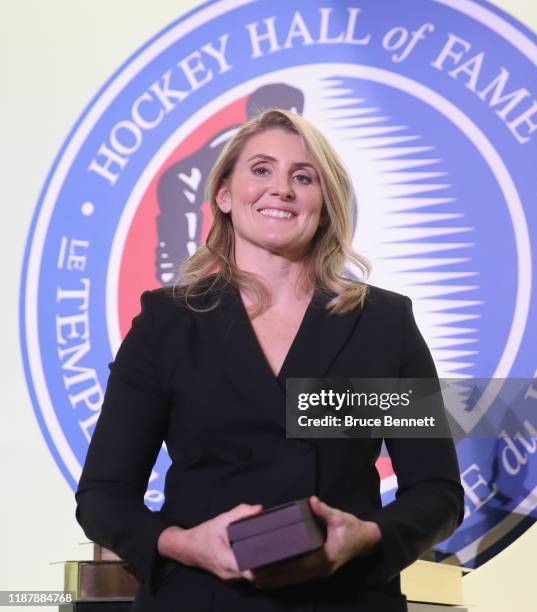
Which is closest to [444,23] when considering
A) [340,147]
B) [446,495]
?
[340,147]

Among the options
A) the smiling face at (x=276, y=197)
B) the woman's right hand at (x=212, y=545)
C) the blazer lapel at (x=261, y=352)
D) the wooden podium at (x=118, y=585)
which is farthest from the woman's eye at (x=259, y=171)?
the wooden podium at (x=118, y=585)

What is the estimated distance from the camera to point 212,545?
106cm

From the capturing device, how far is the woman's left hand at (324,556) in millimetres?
1036

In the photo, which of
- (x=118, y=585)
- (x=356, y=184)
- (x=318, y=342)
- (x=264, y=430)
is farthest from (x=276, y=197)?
(x=356, y=184)

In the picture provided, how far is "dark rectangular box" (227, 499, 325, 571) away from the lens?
100cm

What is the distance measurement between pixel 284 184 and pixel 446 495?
51 cm

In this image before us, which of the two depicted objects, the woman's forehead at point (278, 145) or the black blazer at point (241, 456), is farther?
the woman's forehead at point (278, 145)

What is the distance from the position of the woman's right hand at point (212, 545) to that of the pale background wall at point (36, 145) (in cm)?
153

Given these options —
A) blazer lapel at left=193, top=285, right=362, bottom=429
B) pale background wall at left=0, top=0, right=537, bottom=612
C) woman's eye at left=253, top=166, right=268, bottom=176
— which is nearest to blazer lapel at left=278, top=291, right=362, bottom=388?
blazer lapel at left=193, top=285, right=362, bottom=429

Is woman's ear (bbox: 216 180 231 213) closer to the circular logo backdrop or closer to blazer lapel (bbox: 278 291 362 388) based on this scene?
blazer lapel (bbox: 278 291 362 388)

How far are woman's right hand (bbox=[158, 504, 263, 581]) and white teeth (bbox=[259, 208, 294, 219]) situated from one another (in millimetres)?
479

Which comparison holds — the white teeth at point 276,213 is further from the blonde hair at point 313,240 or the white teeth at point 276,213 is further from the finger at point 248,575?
the finger at point 248,575

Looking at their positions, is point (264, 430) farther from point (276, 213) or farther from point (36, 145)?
point (36, 145)

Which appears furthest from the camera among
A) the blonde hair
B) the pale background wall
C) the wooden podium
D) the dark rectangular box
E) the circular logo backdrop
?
the pale background wall
